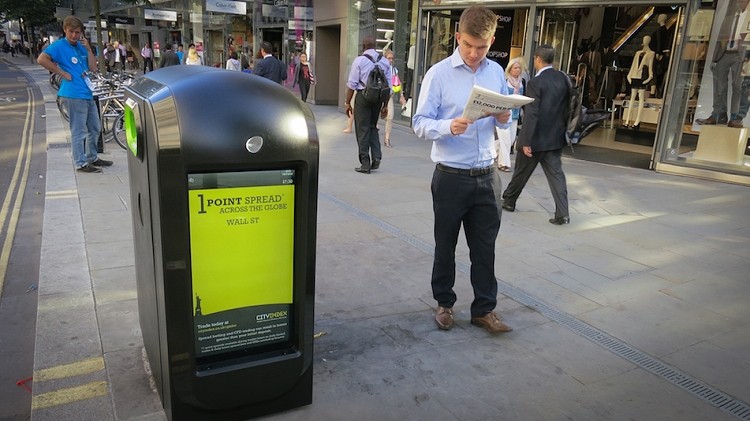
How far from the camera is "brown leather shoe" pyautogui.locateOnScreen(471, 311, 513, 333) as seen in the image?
3580 millimetres

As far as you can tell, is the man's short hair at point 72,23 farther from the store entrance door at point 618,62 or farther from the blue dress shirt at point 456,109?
the store entrance door at point 618,62

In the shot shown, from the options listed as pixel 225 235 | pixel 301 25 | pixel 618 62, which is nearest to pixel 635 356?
pixel 225 235

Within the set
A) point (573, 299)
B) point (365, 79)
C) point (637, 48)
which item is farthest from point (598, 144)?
point (573, 299)

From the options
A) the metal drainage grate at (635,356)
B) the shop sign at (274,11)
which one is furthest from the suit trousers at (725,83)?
the shop sign at (274,11)

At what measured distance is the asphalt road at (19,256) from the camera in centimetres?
307

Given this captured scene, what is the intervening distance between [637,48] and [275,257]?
50.3 ft

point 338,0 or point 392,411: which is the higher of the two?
point 338,0

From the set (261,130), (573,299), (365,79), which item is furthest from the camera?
(365,79)

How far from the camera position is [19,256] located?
16.3 ft

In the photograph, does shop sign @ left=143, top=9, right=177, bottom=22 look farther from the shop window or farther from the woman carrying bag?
the shop window

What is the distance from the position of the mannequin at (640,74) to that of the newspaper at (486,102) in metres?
12.0

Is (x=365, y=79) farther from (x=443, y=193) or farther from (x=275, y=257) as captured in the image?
(x=275, y=257)

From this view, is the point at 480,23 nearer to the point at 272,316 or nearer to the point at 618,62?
the point at 272,316

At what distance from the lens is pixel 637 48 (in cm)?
1504
